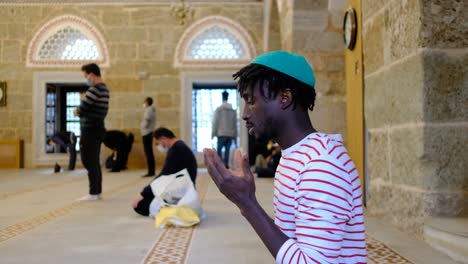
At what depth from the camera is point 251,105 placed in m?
0.85

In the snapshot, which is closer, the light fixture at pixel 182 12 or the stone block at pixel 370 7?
the stone block at pixel 370 7


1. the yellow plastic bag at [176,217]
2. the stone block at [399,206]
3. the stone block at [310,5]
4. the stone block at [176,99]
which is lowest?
the yellow plastic bag at [176,217]

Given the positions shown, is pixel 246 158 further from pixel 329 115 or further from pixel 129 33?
pixel 129 33

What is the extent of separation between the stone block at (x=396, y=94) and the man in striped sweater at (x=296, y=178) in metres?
1.56

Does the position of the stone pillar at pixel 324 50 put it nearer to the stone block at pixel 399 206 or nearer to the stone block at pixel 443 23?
the stone block at pixel 399 206

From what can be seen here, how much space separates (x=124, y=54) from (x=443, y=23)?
7.69m

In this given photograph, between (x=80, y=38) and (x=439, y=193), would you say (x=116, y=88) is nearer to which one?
(x=80, y=38)

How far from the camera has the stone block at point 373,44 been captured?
2.78 m

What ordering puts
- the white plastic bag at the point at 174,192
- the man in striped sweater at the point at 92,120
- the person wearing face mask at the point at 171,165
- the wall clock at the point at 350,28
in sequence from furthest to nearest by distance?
the man in striped sweater at the point at 92,120 → the wall clock at the point at 350,28 → the person wearing face mask at the point at 171,165 → the white plastic bag at the point at 174,192

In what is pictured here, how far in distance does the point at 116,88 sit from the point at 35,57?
1811 mm

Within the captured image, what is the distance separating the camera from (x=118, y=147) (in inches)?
326

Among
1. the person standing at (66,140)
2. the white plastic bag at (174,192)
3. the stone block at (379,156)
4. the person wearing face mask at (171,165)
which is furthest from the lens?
the person standing at (66,140)

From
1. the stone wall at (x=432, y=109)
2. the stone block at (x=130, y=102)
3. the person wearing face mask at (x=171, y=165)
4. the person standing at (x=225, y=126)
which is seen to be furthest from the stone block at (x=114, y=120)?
the stone wall at (x=432, y=109)

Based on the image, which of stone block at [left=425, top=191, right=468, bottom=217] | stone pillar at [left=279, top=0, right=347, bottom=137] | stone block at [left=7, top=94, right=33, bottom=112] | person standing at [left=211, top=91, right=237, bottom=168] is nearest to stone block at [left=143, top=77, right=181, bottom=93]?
person standing at [left=211, top=91, right=237, bottom=168]
